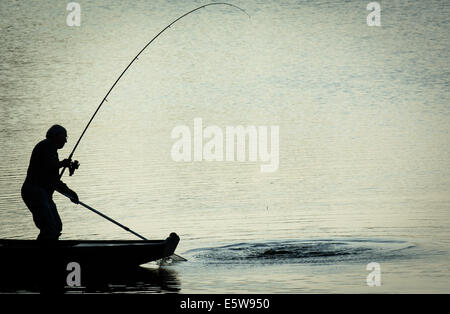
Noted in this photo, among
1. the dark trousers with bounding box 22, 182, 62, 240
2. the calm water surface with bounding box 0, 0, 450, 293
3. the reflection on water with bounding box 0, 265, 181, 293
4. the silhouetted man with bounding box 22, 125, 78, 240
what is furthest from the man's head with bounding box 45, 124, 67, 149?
the calm water surface with bounding box 0, 0, 450, 293

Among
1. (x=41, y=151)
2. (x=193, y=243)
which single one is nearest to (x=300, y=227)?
(x=193, y=243)

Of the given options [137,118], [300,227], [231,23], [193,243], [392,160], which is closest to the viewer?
[193,243]

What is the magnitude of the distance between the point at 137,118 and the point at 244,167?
9.36m

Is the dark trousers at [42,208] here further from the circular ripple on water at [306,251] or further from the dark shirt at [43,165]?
the circular ripple on water at [306,251]

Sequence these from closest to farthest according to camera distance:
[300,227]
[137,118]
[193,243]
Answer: [193,243]
[300,227]
[137,118]

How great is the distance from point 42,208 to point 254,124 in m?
16.3

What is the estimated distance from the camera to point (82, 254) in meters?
10.9

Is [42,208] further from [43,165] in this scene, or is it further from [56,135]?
[56,135]

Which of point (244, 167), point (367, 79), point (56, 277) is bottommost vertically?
point (56, 277)

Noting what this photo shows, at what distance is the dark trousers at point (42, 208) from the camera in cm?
1059

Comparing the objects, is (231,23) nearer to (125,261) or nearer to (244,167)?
(244,167)

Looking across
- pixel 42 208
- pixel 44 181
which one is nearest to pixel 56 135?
pixel 44 181

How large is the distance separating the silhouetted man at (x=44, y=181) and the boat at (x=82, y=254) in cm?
21

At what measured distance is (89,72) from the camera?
36.7 meters
